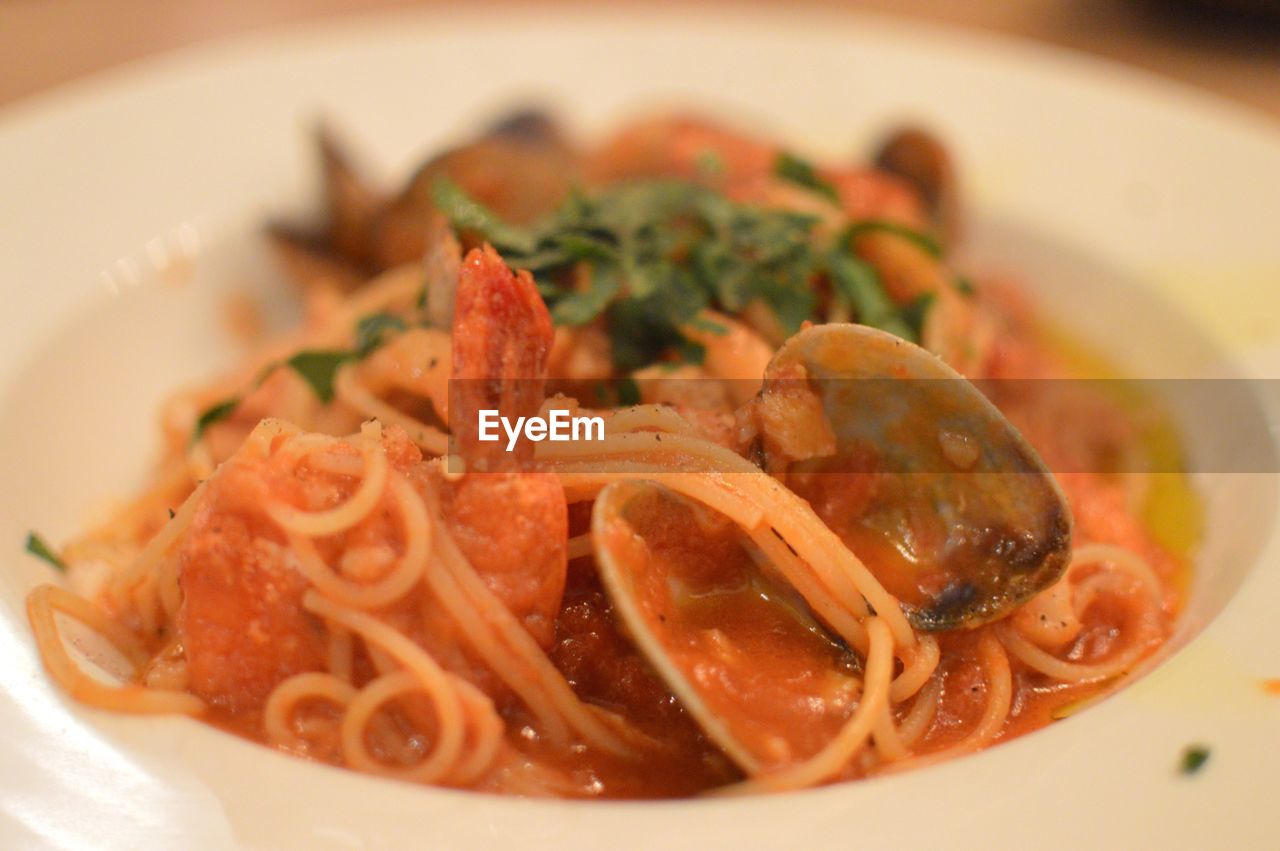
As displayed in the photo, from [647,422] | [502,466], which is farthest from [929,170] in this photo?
[502,466]

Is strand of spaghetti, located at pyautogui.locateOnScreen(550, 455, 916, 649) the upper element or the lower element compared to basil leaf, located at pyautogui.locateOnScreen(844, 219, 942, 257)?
lower

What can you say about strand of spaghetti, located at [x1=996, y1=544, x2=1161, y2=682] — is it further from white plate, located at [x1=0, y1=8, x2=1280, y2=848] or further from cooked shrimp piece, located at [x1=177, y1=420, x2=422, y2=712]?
cooked shrimp piece, located at [x1=177, y1=420, x2=422, y2=712]

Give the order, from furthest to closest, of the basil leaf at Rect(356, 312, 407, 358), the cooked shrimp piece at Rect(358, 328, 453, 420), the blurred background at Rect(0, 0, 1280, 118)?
the blurred background at Rect(0, 0, 1280, 118), the basil leaf at Rect(356, 312, 407, 358), the cooked shrimp piece at Rect(358, 328, 453, 420)

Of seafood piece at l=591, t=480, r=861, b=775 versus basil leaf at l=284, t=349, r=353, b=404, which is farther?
basil leaf at l=284, t=349, r=353, b=404

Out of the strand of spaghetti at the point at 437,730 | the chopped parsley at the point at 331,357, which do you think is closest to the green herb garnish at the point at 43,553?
the chopped parsley at the point at 331,357

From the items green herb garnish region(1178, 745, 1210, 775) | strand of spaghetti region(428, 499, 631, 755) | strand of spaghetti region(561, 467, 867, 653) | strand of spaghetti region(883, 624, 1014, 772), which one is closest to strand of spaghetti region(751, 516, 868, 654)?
strand of spaghetti region(561, 467, 867, 653)

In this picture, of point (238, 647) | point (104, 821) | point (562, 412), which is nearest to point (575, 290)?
point (562, 412)
